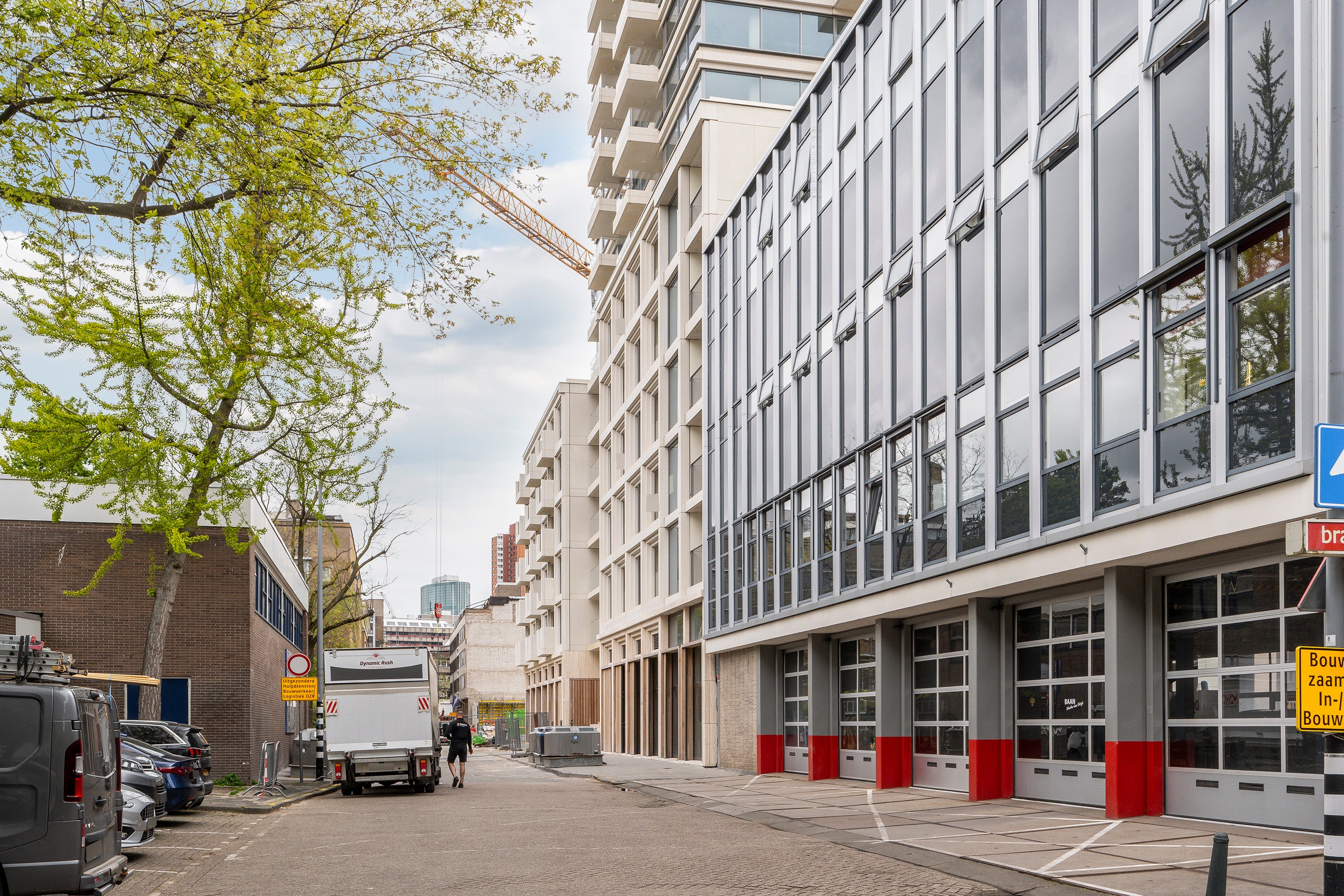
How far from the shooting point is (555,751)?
43.1 m

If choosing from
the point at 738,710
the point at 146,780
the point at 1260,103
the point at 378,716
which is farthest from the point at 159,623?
the point at 1260,103

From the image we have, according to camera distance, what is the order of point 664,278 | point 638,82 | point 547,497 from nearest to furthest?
point 664,278, point 638,82, point 547,497

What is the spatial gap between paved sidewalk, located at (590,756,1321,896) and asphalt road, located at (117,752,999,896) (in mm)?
621

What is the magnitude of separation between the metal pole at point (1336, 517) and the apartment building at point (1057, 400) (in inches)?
89.4

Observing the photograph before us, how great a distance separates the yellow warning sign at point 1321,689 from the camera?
305 inches

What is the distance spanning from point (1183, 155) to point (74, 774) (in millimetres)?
12951

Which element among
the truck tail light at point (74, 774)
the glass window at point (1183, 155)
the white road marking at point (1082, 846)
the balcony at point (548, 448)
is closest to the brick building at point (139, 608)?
the truck tail light at point (74, 774)

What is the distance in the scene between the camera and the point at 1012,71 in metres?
19.2

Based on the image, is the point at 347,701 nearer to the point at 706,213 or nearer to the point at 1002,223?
the point at 1002,223

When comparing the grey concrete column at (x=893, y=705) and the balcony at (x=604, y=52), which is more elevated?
the balcony at (x=604, y=52)

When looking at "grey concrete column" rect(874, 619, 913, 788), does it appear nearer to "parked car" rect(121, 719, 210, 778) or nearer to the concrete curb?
the concrete curb

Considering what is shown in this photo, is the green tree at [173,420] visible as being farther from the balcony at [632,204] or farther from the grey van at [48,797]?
the balcony at [632,204]

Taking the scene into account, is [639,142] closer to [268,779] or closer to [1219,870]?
[268,779]

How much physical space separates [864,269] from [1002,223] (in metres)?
5.97
